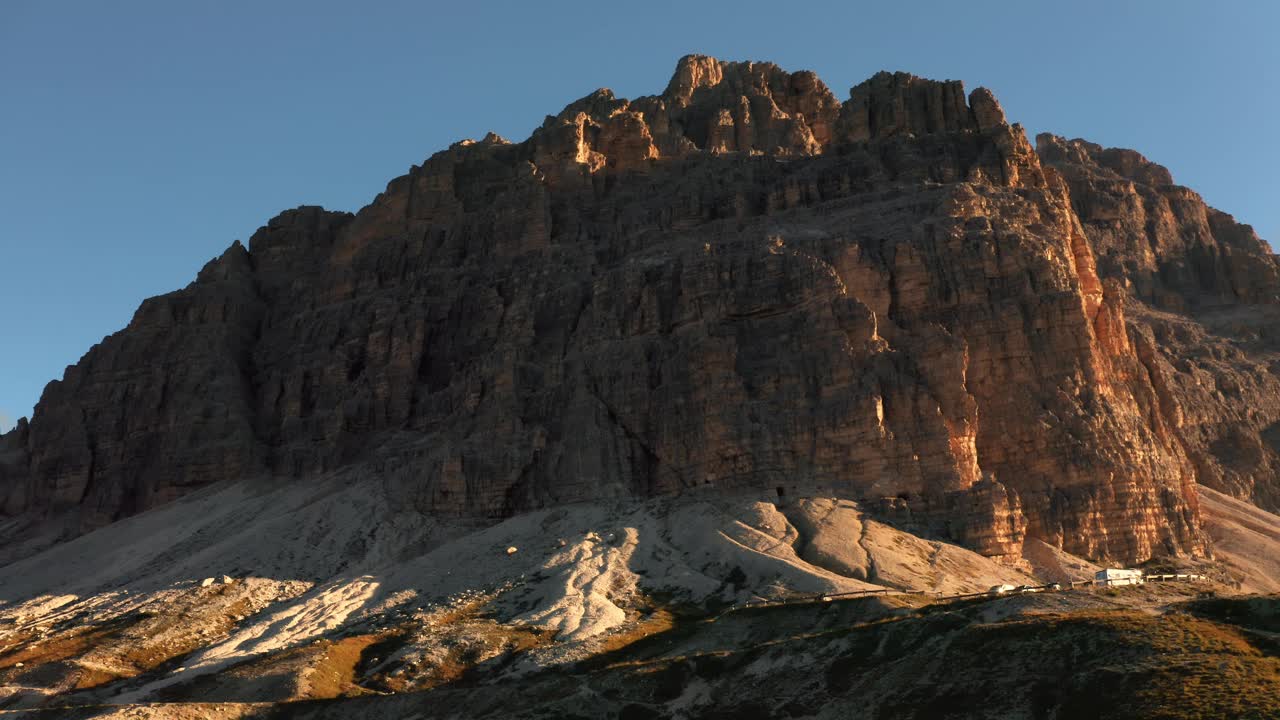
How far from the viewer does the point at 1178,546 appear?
96.1m

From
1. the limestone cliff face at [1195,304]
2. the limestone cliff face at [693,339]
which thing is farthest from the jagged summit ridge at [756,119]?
the limestone cliff face at [1195,304]

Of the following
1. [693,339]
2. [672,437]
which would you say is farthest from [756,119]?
[672,437]

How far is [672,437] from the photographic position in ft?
340

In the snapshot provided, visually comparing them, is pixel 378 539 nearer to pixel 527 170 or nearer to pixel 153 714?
pixel 153 714

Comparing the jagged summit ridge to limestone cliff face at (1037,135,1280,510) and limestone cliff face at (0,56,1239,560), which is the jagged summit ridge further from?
limestone cliff face at (1037,135,1280,510)

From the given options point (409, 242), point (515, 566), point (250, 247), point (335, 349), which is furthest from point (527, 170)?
point (515, 566)

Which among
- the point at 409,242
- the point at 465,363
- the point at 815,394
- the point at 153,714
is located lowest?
the point at 153,714

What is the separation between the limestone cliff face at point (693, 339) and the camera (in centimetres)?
9794

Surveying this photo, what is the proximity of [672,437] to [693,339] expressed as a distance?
30.4ft

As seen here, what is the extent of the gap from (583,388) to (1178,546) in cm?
4984

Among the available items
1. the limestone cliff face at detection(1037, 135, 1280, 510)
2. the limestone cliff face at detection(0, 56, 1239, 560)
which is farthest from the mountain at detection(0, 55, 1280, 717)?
the limestone cliff face at detection(1037, 135, 1280, 510)

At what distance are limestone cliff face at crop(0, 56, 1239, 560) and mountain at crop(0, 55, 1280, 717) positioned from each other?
15.4 inches

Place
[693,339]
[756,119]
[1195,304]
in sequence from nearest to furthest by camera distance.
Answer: [693,339] < [756,119] < [1195,304]

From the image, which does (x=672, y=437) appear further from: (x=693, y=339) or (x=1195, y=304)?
(x=1195, y=304)
